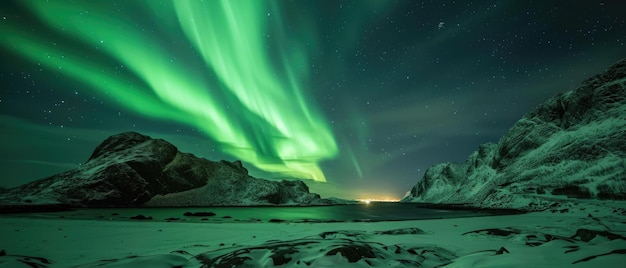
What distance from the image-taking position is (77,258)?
26.8 ft

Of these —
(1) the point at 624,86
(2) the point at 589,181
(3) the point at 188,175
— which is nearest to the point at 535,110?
(1) the point at 624,86

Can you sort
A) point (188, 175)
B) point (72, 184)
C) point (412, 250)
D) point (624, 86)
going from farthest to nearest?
point (188, 175) → point (72, 184) → point (624, 86) → point (412, 250)

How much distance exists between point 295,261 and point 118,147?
193229mm

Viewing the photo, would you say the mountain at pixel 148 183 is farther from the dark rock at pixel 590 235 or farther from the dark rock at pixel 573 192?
the dark rock at pixel 590 235

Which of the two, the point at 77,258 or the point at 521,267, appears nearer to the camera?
the point at 521,267

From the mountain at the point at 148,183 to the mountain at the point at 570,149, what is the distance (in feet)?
404

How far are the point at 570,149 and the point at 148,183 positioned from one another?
195m

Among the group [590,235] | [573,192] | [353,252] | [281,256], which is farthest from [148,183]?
[573,192]

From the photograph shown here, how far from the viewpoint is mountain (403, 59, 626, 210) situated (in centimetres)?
7088

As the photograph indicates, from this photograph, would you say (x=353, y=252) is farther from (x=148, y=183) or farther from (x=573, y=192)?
(x=148, y=183)

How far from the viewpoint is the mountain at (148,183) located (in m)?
110

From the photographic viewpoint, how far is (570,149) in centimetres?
9325

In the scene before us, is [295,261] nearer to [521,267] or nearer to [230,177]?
[521,267]

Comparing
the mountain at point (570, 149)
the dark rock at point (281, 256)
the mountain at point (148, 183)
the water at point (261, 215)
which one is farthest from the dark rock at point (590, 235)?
the mountain at point (148, 183)
